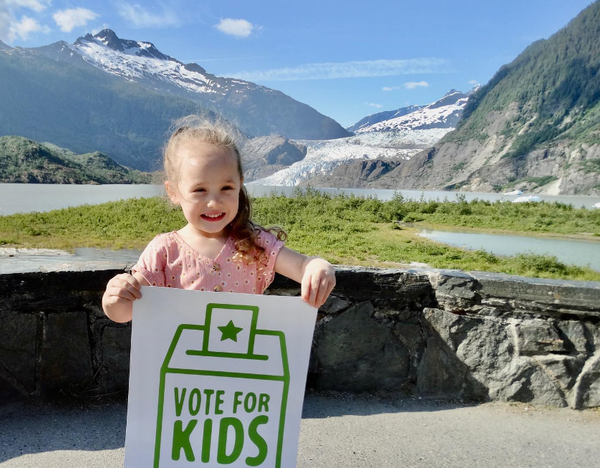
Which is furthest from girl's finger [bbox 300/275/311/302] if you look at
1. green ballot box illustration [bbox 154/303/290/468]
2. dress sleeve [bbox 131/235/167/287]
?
dress sleeve [bbox 131/235/167/287]

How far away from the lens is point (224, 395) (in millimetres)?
1181

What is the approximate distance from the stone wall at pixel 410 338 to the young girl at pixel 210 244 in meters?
1.05

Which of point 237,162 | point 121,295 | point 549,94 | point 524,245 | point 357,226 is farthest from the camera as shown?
point 549,94

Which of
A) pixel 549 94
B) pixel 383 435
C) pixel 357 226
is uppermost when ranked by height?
pixel 549 94

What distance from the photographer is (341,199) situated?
1458cm

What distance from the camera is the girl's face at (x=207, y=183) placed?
1.18 m

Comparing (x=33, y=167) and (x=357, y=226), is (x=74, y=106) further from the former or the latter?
(x=357, y=226)

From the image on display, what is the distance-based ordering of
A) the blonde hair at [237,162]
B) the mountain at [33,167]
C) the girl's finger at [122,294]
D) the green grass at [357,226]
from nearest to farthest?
1. the girl's finger at [122,294]
2. the blonde hair at [237,162]
3. the green grass at [357,226]
4. the mountain at [33,167]

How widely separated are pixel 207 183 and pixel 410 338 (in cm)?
164

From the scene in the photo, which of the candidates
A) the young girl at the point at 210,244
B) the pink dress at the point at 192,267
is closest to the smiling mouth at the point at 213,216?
the young girl at the point at 210,244

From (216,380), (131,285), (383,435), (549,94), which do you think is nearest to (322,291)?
(216,380)

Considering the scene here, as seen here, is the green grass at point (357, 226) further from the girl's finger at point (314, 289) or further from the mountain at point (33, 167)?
the mountain at point (33, 167)

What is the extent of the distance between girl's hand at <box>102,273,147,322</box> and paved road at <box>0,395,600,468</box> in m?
1.00

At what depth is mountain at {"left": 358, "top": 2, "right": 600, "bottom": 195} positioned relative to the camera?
301 feet
